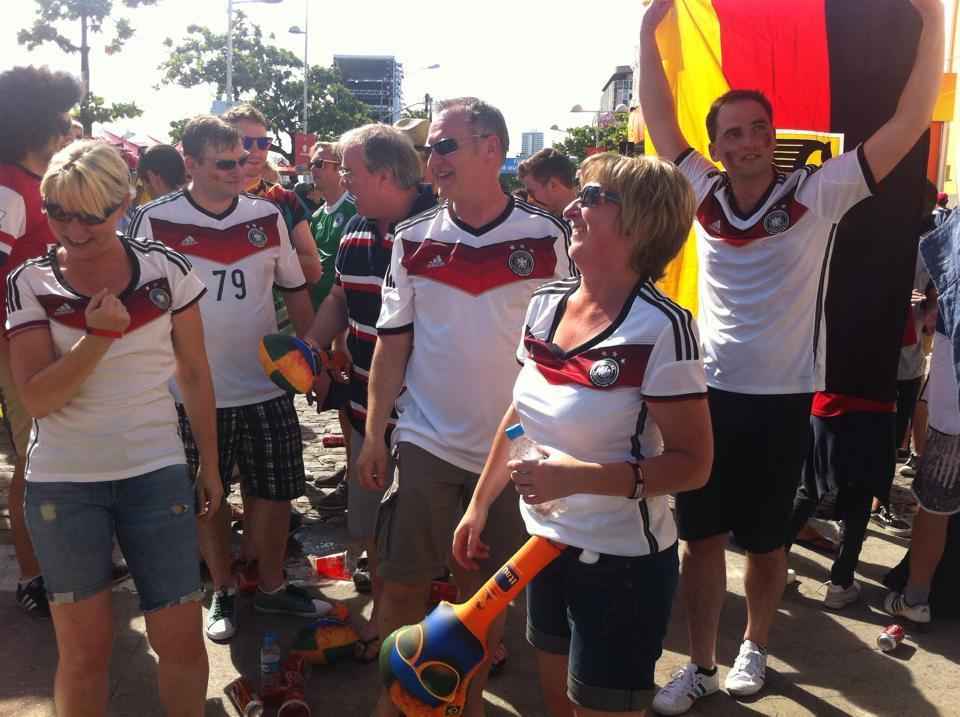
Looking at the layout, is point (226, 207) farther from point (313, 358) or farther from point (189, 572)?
point (189, 572)

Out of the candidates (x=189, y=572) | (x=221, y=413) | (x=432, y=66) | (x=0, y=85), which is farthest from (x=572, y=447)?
(x=432, y=66)

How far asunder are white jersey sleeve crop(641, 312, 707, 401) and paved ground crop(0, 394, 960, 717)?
1.73m

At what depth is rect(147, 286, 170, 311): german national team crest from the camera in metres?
2.68

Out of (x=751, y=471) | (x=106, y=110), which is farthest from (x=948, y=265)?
(x=106, y=110)

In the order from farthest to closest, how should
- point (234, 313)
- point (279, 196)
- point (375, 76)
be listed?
point (375, 76) < point (279, 196) < point (234, 313)

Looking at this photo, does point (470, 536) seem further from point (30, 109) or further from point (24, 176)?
point (30, 109)

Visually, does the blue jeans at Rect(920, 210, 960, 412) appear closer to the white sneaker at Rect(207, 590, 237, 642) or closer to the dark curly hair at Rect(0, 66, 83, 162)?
the white sneaker at Rect(207, 590, 237, 642)

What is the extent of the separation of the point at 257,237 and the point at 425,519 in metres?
1.55

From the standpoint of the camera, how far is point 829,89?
4.03 meters

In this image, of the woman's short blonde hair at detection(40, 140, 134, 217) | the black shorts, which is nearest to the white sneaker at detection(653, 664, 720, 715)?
the black shorts

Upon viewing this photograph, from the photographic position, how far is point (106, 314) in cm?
241

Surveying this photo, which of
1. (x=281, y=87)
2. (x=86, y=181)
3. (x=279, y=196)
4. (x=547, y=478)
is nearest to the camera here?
(x=547, y=478)

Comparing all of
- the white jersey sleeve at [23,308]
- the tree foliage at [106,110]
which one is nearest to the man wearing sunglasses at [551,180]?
the white jersey sleeve at [23,308]

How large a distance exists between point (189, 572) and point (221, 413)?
4.11ft
